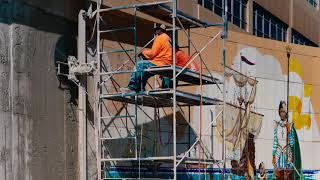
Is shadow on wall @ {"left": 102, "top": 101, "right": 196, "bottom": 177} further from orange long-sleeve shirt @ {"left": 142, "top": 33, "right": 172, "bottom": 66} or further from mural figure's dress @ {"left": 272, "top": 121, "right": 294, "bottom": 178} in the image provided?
mural figure's dress @ {"left": 272, "top": 121, "right": 294, "bottom": 178}

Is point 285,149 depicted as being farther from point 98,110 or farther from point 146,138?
point 98,110

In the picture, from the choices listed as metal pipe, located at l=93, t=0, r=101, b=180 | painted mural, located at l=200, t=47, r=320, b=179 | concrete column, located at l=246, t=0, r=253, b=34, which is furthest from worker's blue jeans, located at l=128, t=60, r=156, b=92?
concrete column, located at l=246, t=0, r=253, b=34

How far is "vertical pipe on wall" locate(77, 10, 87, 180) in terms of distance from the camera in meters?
13.0

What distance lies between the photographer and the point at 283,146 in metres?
18.7

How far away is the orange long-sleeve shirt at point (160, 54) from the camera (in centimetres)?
1242

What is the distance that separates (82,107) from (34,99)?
1.26 metres

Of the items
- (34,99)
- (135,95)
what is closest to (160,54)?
(135,95)

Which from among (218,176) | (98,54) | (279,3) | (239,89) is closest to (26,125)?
(98,54)

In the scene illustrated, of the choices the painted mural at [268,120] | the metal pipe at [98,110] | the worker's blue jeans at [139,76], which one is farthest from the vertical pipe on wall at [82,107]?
the painted mural at [268,120]

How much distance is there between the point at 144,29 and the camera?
50.7 ft

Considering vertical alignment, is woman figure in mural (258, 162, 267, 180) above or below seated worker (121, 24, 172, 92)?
below

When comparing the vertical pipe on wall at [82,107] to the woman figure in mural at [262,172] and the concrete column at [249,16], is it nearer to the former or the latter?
the woman figure in mural at [262,172]

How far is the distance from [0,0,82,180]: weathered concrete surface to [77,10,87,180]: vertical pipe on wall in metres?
0.11

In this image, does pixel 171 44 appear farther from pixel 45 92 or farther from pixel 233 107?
pixel 233 107
